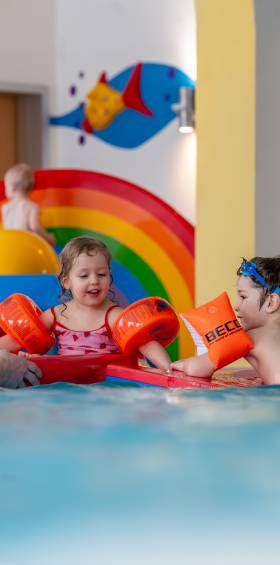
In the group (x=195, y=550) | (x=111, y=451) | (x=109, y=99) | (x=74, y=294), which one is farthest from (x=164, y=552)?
(x=109, y=99)

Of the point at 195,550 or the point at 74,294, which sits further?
the point at 74,294

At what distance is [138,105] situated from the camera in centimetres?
770

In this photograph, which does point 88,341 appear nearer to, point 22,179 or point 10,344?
point 10,344

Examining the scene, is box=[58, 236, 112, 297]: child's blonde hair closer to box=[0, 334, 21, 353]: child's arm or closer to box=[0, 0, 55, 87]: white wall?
box=[0, 334, 21, 353]: child's arm

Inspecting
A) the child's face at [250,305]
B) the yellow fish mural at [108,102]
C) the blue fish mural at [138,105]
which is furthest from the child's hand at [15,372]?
the yellow fish mural at [108,102]

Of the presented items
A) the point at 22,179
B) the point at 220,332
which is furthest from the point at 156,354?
the point at 22,179

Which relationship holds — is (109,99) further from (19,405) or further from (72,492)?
(72,492)

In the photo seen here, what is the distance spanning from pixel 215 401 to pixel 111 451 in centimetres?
66

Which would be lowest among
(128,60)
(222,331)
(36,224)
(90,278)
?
(222,331)

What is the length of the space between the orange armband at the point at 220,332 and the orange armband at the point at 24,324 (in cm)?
81

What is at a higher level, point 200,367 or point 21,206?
point 21,206

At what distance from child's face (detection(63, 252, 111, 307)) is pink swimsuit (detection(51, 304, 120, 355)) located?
11 cm

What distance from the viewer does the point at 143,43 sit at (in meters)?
7.63

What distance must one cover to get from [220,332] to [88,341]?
0.83 m
